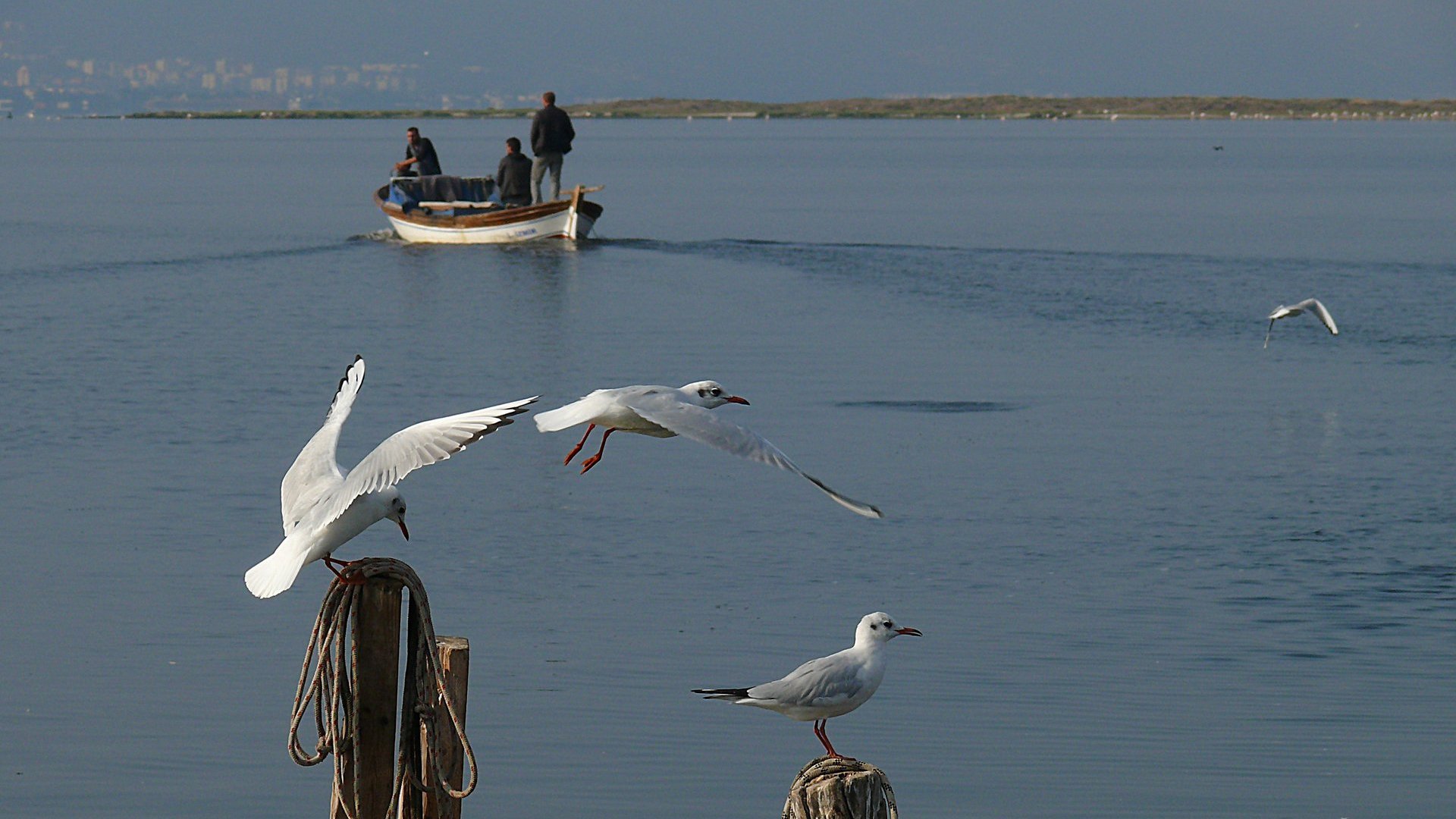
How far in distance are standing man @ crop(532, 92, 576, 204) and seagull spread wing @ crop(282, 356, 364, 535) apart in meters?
26.8

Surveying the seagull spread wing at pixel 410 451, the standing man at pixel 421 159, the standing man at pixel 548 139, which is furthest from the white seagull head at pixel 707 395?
the standing man at pixel 421 159

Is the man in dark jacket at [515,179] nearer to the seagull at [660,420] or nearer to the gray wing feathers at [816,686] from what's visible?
the seagull at [660,420]

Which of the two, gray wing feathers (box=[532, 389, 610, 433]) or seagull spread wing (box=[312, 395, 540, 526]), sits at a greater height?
seagull spread wing (box=[312, 395, 540, 526])

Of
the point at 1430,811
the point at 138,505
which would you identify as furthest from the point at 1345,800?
the point at 138,505

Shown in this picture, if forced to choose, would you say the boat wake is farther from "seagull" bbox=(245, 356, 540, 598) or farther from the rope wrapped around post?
the rope wrapped around post

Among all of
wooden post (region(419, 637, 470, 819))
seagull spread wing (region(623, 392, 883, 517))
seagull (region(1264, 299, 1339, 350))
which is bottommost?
seagull (region(1264, 299, 1339, 350))

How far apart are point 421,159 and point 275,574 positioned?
32057 mm

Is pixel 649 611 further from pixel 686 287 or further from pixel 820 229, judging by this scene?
pixel 820 229

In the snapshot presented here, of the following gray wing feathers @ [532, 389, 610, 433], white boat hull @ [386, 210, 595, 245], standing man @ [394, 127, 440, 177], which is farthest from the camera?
standing man @ [394, 127, 440, 177]

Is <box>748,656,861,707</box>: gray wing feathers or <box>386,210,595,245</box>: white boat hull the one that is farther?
<box>386,210,595,245</box>: white boat hull

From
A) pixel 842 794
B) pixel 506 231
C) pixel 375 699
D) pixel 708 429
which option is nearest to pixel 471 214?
pixel 506 231

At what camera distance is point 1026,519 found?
46.3 feet

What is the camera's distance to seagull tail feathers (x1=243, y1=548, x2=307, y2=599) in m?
6.41

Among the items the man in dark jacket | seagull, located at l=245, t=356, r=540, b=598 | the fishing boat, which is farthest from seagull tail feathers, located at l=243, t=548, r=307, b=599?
the man in dark jacket
